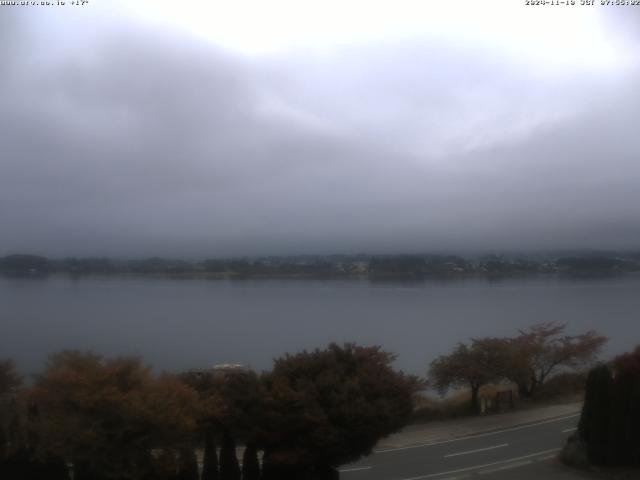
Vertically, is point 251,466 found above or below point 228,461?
below

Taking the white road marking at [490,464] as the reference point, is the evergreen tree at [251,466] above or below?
above

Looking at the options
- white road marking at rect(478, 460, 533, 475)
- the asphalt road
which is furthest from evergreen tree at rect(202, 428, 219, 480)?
white road marking at rect(478, 460, 533, 475)

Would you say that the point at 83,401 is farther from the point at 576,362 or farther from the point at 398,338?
the point at 398,338

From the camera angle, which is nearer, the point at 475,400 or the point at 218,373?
the point at 218,373

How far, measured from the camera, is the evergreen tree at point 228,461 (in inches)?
495

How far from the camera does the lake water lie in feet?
133

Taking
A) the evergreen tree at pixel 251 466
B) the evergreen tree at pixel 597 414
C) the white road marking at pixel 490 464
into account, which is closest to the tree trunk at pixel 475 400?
the white road marking at pixel 490 464

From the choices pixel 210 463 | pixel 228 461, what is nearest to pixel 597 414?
pixel 228 461

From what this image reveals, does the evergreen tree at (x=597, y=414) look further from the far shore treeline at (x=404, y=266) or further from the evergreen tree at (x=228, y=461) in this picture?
the far shore treeline at (x=404, y=266)

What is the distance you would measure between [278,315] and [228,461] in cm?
4663

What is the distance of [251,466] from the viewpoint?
1291 centimetres

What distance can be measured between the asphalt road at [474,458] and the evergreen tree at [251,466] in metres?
3.97

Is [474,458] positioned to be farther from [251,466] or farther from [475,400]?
[475,400]

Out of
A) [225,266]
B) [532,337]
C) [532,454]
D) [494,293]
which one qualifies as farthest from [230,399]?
[494,293]
